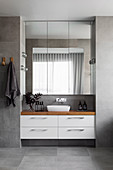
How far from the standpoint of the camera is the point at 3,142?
14.2ft

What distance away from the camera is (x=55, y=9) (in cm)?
390

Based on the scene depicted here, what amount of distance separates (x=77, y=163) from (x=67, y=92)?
167 cm

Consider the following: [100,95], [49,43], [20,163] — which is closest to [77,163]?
[20,163]

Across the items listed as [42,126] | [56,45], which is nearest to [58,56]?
[56,45]

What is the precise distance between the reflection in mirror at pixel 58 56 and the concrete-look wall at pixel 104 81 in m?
0.40

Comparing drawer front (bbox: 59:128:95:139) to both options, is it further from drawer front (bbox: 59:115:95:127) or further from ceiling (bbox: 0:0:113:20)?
ceiling (bbox: 0:0:113:20)

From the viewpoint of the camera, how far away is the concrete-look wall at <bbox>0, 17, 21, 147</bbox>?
4.31 meters

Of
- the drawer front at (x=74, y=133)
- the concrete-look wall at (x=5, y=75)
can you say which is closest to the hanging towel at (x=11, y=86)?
the concrete-look wall at (x=5, y=75)

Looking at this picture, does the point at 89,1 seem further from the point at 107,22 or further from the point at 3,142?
the point at 3,142

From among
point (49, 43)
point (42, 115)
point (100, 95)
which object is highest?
point (49, 43)

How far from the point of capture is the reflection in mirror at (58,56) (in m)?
4.67

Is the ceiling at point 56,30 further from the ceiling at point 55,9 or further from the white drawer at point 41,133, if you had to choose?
the white drawer at point 41,133

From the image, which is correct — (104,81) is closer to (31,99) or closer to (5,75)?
(31,99)

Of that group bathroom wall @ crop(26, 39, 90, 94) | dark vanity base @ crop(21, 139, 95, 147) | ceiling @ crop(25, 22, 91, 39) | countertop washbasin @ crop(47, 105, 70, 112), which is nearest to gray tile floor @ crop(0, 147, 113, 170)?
dark vanity base @ crop(21, 139, 95, 147)
